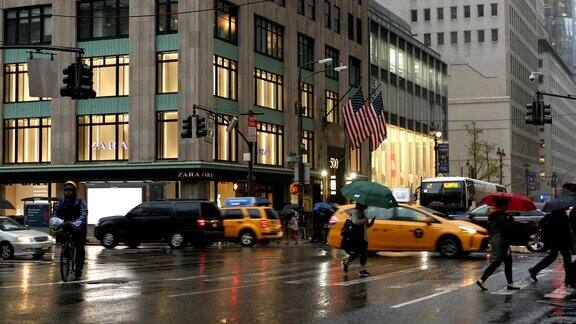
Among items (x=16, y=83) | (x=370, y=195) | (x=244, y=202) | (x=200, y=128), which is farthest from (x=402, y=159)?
(x=370, y=195)

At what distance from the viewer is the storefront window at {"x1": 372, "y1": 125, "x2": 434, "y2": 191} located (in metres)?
71.8

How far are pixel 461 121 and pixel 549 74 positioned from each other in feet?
164

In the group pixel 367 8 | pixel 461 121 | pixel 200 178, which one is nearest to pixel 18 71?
pixel 200 178

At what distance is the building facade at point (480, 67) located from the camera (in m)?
118

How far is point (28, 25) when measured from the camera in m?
48.8

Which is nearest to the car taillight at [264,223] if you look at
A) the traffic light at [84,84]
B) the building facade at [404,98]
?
the traffic light at [84,84]

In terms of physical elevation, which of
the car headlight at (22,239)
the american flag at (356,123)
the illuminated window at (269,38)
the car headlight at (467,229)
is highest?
the illuminated window at (269,38)

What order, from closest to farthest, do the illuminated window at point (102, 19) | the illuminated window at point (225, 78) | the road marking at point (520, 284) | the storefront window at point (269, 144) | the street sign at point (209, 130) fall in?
the road marking at point (520, 284), the street sign at point (209, 130), the illuminated window at point (225, 78), the illuminated window at point (102, 19), the storefront window at point (269, 144)

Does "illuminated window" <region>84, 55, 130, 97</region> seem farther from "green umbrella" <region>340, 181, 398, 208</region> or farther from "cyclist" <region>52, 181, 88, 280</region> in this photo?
"cyclist" <region>52, 181, 88, 280</region>

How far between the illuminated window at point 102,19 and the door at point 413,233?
27.2 meters

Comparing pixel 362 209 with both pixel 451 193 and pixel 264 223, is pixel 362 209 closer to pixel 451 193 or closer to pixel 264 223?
pixel 264 223

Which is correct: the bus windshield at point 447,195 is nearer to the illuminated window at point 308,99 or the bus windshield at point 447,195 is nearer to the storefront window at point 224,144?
the illuminated window at point 308,99

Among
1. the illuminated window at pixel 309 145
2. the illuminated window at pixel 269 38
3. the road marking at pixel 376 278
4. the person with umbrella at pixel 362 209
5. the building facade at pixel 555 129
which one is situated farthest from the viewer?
the building facade at pixel 555 129

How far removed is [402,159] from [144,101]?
37.0 m
